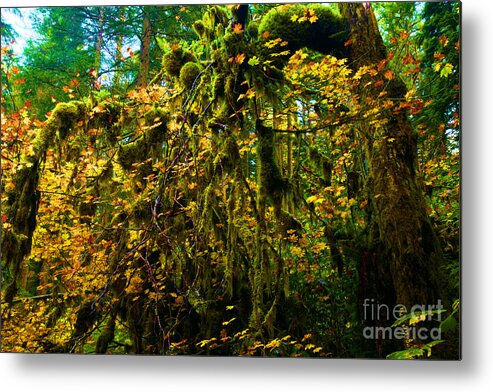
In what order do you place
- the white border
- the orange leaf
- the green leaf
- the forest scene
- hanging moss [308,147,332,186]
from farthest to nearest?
1. the orange leaf
2. hanging moss [308,147,332,186]
3. the forest scene
4. the green leaf
5. the white border

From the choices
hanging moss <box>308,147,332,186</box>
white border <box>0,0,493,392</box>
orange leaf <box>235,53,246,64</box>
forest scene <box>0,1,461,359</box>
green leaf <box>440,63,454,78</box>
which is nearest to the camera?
white border <box>0,0,493,392</box>

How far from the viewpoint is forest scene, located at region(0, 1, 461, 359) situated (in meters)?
3.07

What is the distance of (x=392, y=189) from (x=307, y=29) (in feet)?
4.19

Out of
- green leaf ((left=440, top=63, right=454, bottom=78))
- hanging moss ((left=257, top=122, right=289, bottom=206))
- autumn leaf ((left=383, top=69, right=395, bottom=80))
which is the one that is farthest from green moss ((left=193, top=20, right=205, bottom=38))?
green leaf ((left=440, top=63, right=454, bottom=78))

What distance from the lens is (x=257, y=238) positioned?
3.23 m

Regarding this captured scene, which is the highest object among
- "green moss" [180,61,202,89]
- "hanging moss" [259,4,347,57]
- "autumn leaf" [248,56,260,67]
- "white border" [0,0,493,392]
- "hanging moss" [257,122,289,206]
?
"hanging moss" [259,4,347,57]

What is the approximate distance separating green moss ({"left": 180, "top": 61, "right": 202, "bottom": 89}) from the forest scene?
0.6 inches

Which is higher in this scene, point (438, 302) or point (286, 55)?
point (286, 55)

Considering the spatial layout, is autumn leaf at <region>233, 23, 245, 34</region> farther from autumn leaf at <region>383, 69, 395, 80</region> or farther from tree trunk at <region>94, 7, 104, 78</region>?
autumn leaf at <region>383, 69, 395, 80</region>

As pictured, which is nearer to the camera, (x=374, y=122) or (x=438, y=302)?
(x=438, y=302)

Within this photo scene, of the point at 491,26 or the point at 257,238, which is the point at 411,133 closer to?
the point at 491,26

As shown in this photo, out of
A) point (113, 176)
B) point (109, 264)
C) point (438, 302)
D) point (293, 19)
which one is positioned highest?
point (293, 19)

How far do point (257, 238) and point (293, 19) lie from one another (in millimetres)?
1571

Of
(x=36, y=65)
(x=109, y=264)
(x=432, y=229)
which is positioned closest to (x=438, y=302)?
(x=432, y=229)
